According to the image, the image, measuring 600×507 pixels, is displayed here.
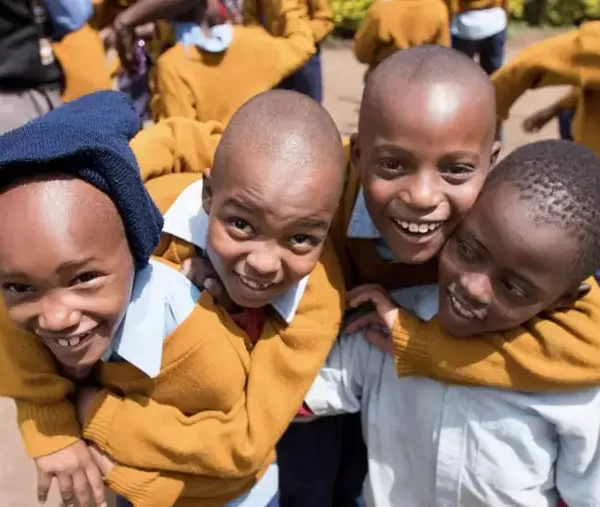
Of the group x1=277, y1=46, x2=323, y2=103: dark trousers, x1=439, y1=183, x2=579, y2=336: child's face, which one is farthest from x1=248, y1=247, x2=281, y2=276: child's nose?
x1=277, y1=46, x2=323, y2=103: dark trousers

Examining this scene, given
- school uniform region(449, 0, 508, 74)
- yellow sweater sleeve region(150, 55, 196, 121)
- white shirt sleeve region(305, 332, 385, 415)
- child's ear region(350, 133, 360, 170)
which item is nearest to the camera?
child's ear region(350, 133, 360, 170)

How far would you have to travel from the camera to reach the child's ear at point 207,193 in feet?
5.23

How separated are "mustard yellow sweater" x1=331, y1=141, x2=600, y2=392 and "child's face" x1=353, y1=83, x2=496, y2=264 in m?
0.19

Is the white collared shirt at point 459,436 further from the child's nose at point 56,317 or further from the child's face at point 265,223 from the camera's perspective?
the child's nose at point 56,317

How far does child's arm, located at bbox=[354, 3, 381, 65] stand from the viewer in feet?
13.1

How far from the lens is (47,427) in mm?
1540

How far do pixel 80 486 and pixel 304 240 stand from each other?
69cm

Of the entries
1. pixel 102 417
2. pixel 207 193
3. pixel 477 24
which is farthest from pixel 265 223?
pixel 477 24

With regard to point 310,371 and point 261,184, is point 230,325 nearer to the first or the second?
point 310,371

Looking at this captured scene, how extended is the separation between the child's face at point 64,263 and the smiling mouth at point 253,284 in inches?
9.0

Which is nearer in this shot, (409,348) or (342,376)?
(409,348)

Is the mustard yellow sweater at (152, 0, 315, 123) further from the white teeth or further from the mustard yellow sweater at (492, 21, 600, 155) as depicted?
the white teeth

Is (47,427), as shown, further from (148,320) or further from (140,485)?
(148,320)

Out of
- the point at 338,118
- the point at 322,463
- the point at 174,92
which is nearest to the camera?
the point at 322,463
